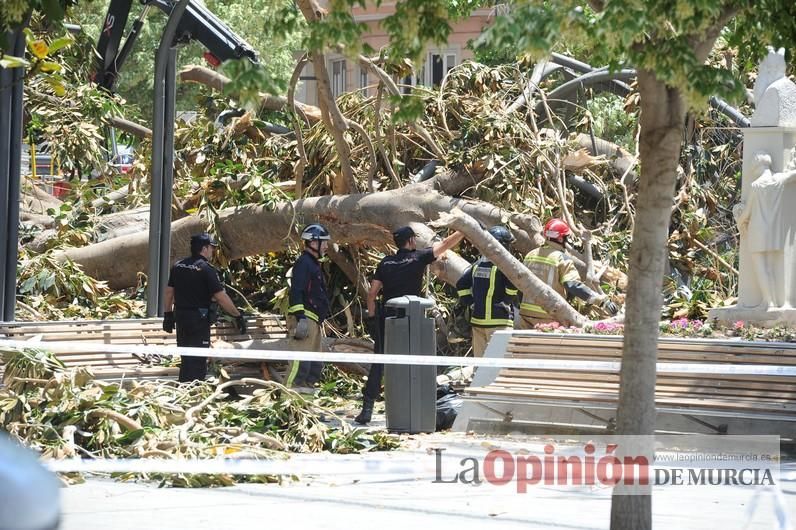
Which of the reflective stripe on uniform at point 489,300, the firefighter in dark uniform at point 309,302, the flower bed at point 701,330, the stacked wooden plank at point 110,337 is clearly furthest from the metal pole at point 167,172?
the flower bed at point 701,330

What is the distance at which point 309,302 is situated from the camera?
1199 cm

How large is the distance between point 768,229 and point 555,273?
2042 millimetres

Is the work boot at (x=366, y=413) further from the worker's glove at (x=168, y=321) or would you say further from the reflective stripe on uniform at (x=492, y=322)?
the worker's glove at (x=168, y=321)

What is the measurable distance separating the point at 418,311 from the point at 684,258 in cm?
568

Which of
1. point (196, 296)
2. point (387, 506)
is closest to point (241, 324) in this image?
point (196, 296)

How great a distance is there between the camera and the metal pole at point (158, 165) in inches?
522

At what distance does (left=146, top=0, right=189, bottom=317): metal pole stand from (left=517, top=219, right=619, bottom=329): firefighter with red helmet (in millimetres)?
3828

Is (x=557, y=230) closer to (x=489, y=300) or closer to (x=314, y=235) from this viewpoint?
(x=489, y=300)

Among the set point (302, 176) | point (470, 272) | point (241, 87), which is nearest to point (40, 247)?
point (302, 176)

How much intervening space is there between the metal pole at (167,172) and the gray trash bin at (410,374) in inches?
139

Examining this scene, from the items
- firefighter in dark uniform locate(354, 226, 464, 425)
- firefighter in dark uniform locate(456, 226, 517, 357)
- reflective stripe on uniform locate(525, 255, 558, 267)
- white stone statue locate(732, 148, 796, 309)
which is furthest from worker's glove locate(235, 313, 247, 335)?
white stone statue locate(732, 148, 796, 309)

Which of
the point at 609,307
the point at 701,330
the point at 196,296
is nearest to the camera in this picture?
the point at 701,330

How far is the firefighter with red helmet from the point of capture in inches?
475

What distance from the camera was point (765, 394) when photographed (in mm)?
9375
